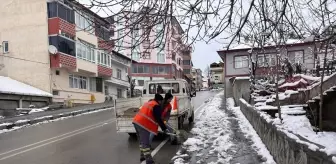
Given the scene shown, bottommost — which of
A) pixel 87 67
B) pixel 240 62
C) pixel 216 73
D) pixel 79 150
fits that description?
pixel 79 150

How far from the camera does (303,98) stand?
16.4 metres

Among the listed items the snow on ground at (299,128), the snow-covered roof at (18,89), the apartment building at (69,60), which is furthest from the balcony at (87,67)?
the snow on ground at (299,128)

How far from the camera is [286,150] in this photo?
6.79 meters

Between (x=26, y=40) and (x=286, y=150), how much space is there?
32.6 m

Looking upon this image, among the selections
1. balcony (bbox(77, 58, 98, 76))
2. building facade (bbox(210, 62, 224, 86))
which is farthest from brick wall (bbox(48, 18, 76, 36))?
building facade (bbox(210, 62, 224, 86))

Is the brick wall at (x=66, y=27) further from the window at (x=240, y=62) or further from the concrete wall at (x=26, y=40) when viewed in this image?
the window at (x=240, y=62)

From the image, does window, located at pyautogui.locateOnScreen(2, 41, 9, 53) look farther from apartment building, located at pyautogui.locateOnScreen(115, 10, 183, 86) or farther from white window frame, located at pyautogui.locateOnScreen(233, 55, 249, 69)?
apartment building, located at pyautogui.locateOnScreen(115, 10, 183, 86)

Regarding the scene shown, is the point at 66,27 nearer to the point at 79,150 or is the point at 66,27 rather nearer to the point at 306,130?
the point at 79,150

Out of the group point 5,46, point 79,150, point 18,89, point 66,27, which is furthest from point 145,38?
point 5,46

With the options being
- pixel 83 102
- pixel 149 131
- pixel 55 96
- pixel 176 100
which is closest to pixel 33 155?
pixel 149 131

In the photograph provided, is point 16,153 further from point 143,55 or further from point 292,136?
point 292,136

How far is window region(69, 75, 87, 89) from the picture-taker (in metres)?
38.5

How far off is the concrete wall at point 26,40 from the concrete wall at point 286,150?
27935mm

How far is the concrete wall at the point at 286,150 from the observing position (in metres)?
4.83
